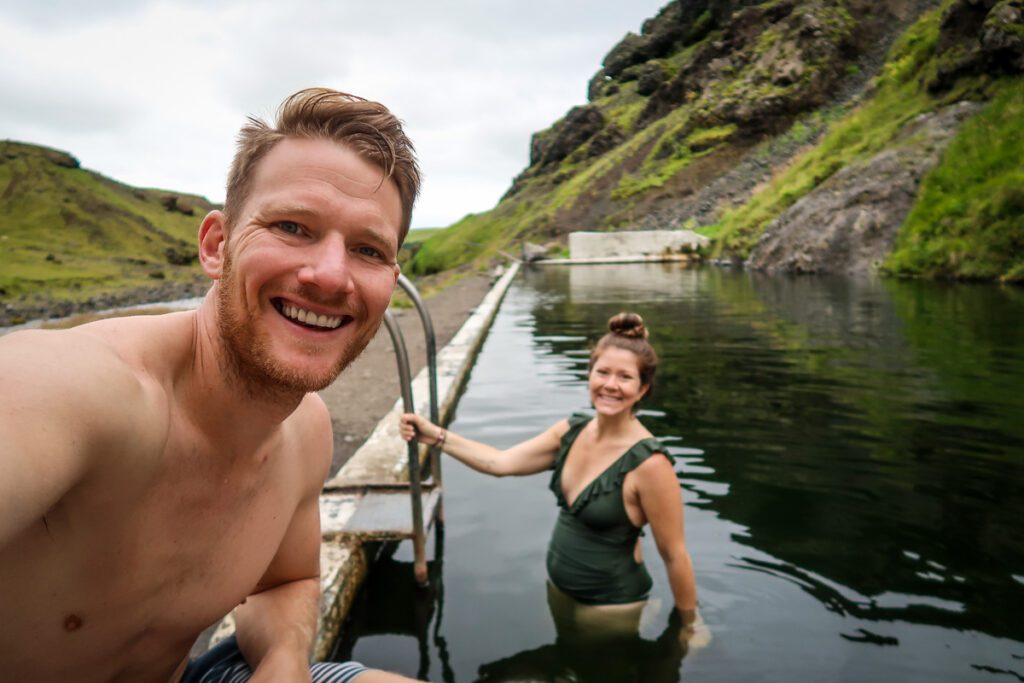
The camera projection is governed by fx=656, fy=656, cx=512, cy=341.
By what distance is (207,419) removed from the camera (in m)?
1.55

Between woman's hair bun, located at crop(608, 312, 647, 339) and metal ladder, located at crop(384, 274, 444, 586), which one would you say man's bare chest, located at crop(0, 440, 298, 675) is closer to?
metal ladder, located at crop(384, 274, 444, 586)

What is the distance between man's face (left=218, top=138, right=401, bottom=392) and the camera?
1543mm

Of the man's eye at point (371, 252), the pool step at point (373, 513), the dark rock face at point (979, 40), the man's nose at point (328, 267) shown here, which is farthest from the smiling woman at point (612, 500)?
the dark rock face at point (979, 40)

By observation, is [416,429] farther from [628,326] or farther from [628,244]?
[628,244]

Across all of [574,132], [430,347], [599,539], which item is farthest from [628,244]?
[574,132]

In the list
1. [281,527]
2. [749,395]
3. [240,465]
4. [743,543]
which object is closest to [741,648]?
[743,543]

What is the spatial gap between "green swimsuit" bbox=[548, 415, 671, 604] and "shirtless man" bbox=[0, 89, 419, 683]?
1.68m

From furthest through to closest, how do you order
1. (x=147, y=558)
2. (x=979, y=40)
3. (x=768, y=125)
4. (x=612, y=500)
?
(x=768, y=125) < (x=979, y=40) < (x=612, y=500) < (x=147, y=558)

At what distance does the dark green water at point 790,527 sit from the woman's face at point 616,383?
129cm

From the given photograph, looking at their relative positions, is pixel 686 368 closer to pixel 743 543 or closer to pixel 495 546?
pixel 743 543

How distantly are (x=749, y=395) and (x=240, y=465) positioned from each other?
24.5 ft

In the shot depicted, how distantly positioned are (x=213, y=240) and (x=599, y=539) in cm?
251

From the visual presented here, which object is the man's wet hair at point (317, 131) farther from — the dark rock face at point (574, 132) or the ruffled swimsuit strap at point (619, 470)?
the dark rock face at point (574, 132)

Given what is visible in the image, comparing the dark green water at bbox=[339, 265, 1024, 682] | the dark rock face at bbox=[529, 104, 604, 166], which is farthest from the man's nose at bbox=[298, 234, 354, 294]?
the dark rock face at bbox=[529, 104, 604, 166]
